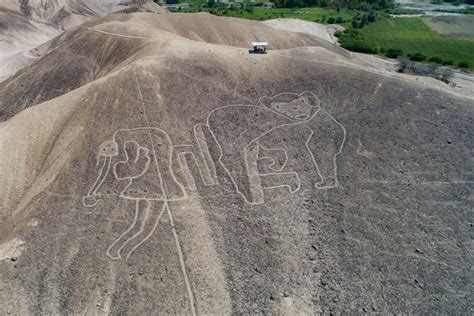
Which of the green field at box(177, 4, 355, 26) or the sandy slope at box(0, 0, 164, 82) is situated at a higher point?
the sandy slope at box(0, 0, 164, 82)

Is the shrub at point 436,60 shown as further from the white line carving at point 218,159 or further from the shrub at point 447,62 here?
the white line carving at point 218,159

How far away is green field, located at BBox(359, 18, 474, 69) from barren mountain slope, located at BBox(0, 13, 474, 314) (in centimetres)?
4456

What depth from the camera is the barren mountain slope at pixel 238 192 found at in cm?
2073

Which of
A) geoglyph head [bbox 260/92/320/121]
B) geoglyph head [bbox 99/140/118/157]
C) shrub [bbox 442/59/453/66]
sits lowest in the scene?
shrub [bbox 442/59/453/66]

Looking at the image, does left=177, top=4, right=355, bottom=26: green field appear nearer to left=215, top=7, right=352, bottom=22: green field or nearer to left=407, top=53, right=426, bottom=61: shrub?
left=215, top=7, right=352, bottom=22: green field

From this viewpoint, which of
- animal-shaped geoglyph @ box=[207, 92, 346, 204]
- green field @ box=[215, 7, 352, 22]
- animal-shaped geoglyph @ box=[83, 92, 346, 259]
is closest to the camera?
animal-shaped geoglyph @ box=[83, 92, 346, 259]

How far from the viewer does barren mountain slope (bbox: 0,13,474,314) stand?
2073cm

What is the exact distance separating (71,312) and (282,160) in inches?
674

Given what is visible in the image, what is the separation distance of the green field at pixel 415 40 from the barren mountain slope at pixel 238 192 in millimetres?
44557

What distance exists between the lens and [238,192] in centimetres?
2597

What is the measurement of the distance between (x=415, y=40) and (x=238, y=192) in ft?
244

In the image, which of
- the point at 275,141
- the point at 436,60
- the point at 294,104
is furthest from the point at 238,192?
the point at 436,60

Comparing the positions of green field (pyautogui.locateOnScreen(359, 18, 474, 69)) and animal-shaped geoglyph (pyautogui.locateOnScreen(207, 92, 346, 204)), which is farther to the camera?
green field (pyautogui.locateOnScreen(359, 18, 474, 69))

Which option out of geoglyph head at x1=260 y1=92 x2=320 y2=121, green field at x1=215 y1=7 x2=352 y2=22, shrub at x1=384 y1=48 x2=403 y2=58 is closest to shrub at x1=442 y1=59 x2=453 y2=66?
shrub at x1=384 y1=48 x2=403 y2=58
